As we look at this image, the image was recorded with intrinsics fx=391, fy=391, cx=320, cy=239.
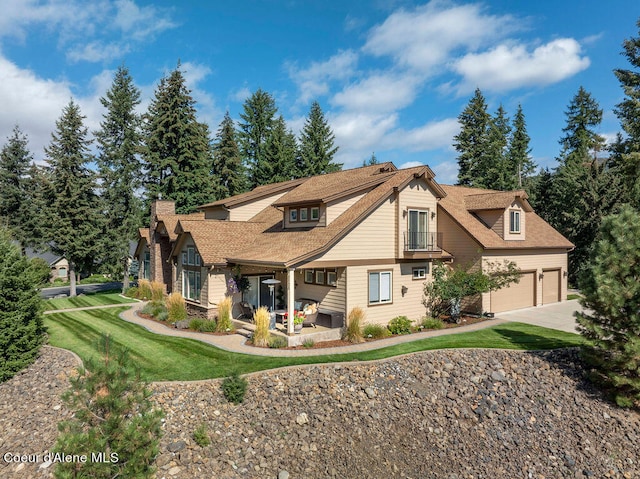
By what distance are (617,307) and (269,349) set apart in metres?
11.7

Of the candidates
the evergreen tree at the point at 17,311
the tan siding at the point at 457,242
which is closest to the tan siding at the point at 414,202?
the tan siding at the point at 457,242

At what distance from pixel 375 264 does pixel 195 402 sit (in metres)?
9.60

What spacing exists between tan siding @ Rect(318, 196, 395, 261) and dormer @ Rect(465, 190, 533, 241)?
764cm

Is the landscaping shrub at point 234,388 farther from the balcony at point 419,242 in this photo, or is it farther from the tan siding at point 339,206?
the balcony at point 419,242

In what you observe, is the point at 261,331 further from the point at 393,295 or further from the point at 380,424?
the point at 393,295

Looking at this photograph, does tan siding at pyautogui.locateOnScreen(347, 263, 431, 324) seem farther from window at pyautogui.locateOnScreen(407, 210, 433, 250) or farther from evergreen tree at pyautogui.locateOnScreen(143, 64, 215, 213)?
evergreen tree at pyautogui.locateOnScreen(143, 64, 215, 213)

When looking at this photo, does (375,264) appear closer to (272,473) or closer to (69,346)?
(272,473)

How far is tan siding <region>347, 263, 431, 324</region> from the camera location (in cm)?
1683

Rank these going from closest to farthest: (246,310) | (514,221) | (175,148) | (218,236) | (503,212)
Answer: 1. (246,310)
2. (218,236)
3. (503,212)
4. (514,221)
5. (175,148)

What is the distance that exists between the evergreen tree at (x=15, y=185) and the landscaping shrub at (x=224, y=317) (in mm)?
32754

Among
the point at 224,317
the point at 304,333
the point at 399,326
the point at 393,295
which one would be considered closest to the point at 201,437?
the point at 304,333

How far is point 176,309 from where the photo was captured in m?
19.6

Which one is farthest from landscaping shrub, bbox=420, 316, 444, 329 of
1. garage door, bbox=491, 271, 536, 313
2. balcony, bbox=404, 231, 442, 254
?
garage door, bbox=491, 271, 536, 313

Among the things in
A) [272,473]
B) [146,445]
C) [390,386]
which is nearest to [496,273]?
[390,386]
